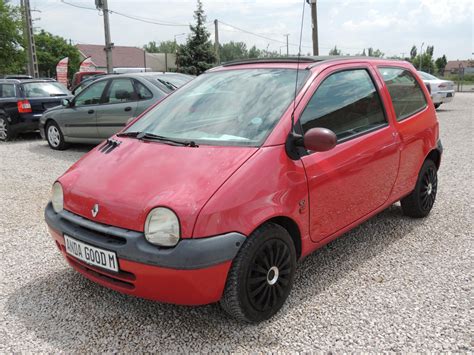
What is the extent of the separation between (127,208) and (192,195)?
0.39 m

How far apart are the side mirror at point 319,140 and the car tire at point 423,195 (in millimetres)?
2014

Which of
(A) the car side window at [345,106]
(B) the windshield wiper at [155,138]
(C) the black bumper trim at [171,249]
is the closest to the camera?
(C) the black bumper trim at [171,249]

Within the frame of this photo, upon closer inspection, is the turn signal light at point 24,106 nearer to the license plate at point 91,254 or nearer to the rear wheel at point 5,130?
the rear wheel at point 5,130

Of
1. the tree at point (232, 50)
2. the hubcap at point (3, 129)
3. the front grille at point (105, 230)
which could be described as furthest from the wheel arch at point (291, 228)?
the tree at point (232, 50)

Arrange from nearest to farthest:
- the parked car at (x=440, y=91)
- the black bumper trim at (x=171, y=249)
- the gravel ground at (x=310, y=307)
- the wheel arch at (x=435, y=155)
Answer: the black bumper trim at (x=171, y=249), the gravel ground at (x=310, y=307), the wheel arch at (x=435, y=155), the parked car at (x=440, y=91)

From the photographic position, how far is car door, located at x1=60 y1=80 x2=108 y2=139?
822 centimetres

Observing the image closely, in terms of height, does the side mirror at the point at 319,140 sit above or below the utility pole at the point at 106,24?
below

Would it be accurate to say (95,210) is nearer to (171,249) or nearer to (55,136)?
(171,249)

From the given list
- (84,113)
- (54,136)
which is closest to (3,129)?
(54,136)

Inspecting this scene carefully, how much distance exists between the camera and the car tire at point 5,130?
10.5 m

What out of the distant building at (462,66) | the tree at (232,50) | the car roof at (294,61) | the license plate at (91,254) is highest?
the tree at (232,50)

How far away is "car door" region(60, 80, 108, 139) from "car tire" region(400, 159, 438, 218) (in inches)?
231

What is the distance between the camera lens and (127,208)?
2.47 meters

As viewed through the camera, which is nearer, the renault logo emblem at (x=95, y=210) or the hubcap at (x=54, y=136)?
Answer: the renault logo emblem at (x=95, y=210)
